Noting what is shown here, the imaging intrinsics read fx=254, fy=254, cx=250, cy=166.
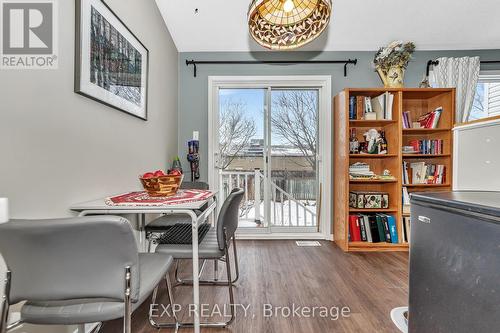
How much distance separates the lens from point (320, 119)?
10.9 feet

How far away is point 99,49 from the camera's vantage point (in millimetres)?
1539

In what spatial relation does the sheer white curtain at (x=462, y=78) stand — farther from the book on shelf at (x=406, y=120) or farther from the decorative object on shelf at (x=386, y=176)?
the decorative object on shelf at (x=386, y=176)

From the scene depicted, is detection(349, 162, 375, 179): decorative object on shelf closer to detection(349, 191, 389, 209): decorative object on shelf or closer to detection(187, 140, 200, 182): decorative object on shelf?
detection(349, 191, 389, 209): decorative object on shelf

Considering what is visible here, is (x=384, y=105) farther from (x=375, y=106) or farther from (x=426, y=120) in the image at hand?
(x=426, y=120)

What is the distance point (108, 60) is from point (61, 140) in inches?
26.4

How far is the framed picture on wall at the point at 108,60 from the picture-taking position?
4.53 ft

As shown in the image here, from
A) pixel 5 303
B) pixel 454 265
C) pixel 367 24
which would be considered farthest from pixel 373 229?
pixel 5 303

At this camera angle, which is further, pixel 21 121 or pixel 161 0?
pixel 161 0

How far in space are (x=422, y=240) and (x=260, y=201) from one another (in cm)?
254

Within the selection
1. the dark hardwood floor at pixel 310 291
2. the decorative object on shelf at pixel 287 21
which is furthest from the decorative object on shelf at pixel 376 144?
the decorative object on shelf at pixel 287 21

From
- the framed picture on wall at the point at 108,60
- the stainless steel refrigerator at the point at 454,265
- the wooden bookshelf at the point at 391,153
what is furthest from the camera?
the wooden bookshelf at the point at 391,153

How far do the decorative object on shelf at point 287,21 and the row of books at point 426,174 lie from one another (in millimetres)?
2224

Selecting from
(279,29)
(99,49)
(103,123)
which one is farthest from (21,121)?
(279,29)

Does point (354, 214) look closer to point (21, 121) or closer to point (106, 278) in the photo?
point (106, 278)
